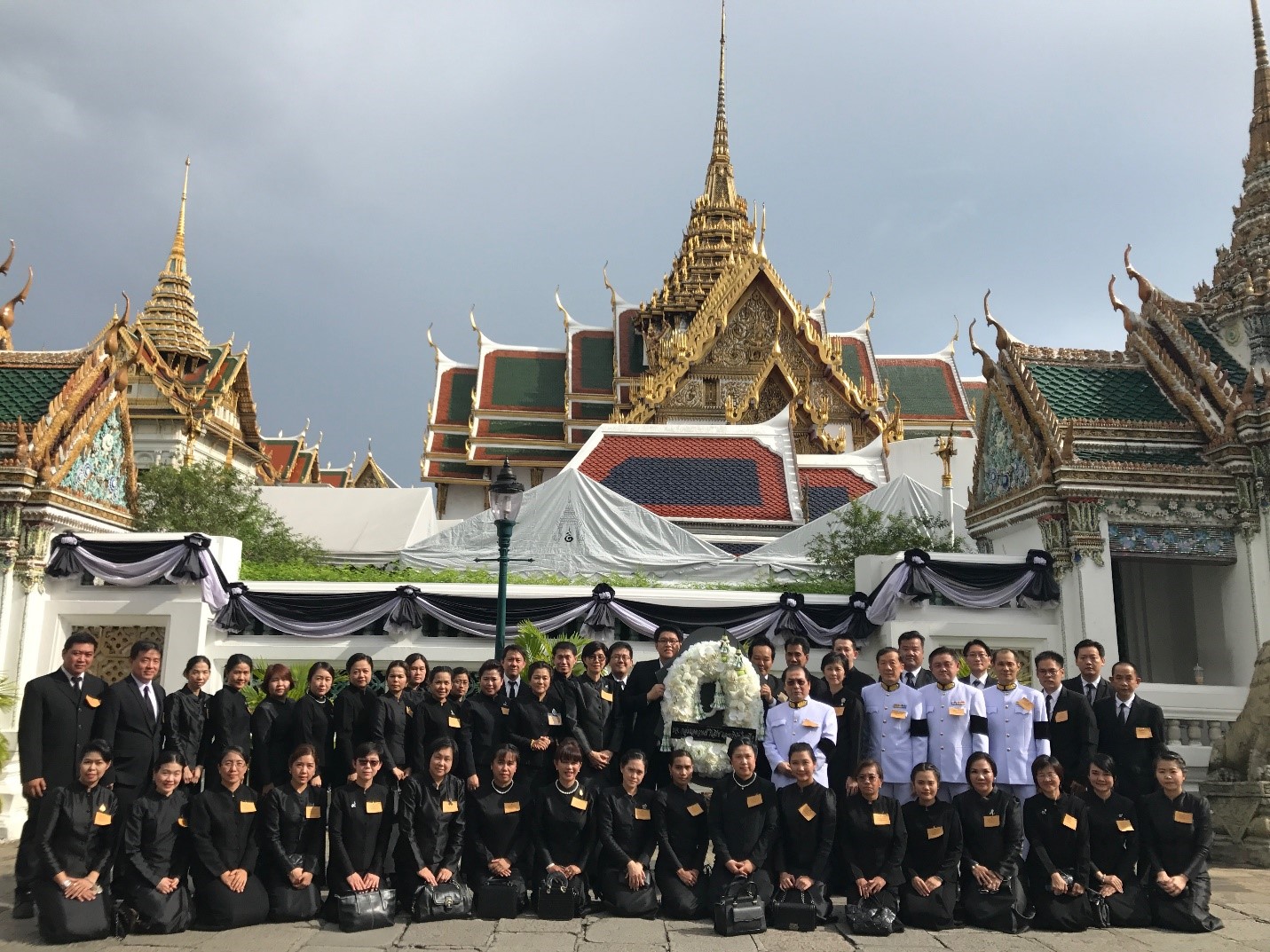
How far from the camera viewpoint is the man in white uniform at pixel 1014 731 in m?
6.21

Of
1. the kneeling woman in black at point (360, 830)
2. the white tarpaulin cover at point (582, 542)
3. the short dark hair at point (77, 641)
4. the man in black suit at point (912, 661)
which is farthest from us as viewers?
the white tarpaulin cover at point (582, 542)

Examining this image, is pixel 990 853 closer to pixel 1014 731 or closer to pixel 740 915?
pixel 1014 731

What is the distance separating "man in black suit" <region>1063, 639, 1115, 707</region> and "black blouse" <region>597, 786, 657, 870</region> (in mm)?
2649

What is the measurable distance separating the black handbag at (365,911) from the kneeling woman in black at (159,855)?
2.43 feet

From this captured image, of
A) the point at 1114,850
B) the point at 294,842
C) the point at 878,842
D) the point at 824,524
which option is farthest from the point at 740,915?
the point at 824,524

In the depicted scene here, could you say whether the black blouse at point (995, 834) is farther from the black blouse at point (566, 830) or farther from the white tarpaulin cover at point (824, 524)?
the white tarpaulin cover at point (824, 524)

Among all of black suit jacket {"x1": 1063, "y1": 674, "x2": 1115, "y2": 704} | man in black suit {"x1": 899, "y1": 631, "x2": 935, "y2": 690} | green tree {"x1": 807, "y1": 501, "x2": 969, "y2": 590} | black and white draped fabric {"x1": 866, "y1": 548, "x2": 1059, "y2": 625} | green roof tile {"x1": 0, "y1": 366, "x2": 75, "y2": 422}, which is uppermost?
green roof tile {"x1": 0, "y1": 366, "x2": 75, "y2": 422}

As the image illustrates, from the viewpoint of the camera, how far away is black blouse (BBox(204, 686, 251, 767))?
245 inches

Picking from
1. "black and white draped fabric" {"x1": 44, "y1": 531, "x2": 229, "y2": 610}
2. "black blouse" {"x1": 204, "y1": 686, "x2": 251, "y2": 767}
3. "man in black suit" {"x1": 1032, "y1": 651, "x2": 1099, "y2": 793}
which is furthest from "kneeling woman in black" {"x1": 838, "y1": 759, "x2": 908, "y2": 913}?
"black and white draped fabric" {"x1": 44, "y1": 531, "x2": 229, "y2": 610}

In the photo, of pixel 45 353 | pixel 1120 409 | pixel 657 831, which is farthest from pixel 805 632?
pixel 45 353

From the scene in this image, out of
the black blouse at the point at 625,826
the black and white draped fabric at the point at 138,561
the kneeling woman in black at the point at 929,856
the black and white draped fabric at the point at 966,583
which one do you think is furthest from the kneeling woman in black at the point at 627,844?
the black and white draped fabric at the point at 138,561

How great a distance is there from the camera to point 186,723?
6.13 meters

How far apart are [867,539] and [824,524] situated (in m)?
1.34

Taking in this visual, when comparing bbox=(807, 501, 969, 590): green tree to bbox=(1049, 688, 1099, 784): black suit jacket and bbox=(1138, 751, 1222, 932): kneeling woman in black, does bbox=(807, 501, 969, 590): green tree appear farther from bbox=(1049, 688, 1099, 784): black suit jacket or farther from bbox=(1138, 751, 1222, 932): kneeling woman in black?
bbox=(1138, 751, 1222, 932): kneeling woman in black
